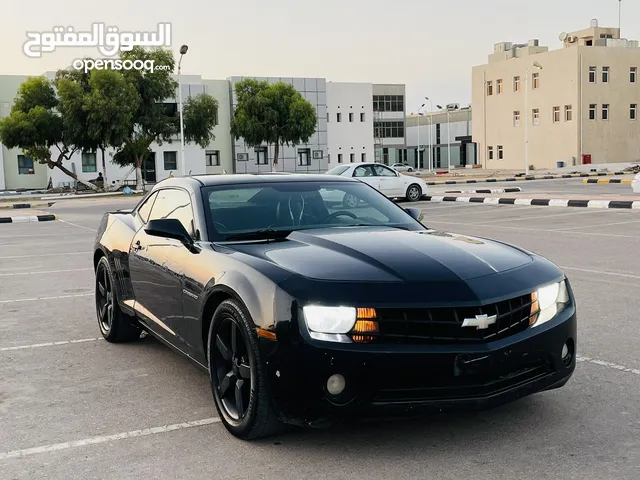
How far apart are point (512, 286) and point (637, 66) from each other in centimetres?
7725

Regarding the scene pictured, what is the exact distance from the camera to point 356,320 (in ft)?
11.7

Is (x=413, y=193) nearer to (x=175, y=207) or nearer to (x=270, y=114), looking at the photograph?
(x=175, y=207)

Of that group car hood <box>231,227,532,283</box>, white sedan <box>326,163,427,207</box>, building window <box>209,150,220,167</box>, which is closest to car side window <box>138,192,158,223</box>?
car hood <box>231,227,532,283</box>

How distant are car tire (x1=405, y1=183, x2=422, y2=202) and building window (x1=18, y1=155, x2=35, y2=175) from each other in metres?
48.7

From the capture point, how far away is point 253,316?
380 cm

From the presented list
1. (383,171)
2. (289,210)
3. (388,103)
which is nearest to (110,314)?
(289,210)

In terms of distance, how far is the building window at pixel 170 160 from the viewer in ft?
224

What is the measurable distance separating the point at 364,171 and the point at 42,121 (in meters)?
29.3

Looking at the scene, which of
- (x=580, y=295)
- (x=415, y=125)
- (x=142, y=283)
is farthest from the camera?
(x=415, y=125)

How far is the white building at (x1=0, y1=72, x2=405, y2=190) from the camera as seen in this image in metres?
64.8

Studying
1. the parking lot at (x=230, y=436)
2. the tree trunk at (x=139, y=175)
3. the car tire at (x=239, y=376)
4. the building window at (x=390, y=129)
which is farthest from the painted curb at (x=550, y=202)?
the building window at (x=390, y=129)

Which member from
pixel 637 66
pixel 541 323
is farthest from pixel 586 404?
pixel 637 66

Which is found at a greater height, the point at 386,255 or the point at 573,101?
the point at 573,101

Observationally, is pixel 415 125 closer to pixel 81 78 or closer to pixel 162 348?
pixel 81 78
